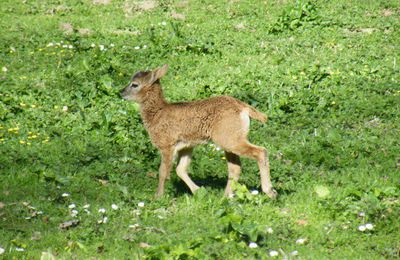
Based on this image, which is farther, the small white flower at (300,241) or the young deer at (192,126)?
the young deer at (192,126)

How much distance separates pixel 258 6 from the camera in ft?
59.2

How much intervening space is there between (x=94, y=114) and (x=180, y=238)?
15.5 ft

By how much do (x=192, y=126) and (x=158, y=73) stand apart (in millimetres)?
981

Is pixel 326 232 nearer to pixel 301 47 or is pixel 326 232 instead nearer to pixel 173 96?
pixel 173 96

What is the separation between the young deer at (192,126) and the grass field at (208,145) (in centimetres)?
30

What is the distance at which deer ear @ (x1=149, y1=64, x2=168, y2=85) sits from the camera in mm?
9844

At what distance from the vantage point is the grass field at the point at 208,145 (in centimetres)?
780

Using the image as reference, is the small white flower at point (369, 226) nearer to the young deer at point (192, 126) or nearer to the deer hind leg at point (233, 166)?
the young deer at point (192, 126)

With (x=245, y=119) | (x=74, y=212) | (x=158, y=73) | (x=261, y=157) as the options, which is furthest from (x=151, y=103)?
(x=74, y=212)

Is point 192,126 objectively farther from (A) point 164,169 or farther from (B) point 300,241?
(B) point 300,241

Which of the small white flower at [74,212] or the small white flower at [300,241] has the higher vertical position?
the small white flower at [300,241]

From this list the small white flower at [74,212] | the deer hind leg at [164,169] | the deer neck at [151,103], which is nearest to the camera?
the small white flower at [74,212]

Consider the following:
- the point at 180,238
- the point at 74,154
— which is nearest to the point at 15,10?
the point at 74,154

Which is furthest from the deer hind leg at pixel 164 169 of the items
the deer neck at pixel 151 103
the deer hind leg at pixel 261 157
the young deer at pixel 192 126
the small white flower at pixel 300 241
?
the small white flower at pixel 300 241
